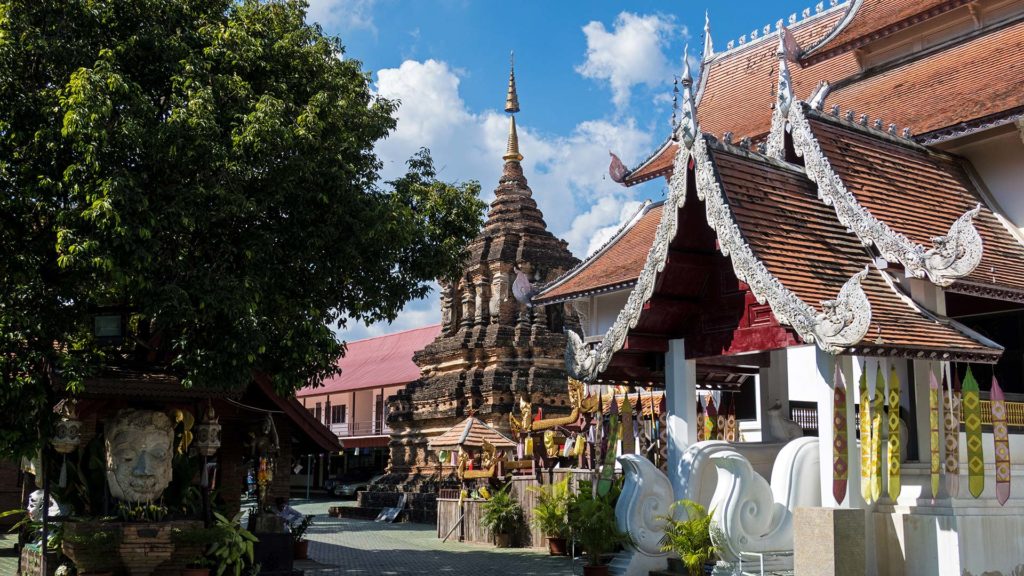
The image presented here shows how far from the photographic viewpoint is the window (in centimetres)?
5371

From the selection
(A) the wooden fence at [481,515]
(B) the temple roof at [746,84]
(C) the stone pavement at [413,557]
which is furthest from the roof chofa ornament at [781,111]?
(A) the wooden fence at [481,515]

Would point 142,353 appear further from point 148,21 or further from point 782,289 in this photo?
point 782,289

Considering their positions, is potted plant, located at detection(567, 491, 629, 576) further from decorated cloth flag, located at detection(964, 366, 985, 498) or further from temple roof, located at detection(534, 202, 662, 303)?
temple roof, located at detection(534, 202, 662, 303)

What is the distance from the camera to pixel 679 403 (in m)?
11.3

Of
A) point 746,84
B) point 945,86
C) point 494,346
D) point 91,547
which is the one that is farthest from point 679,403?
point 494,346

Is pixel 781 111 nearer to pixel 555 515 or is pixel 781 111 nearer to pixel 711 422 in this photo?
pixel 711 422

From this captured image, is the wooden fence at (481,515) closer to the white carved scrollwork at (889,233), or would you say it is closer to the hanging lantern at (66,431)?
the white carved scrollwork at (889,233)

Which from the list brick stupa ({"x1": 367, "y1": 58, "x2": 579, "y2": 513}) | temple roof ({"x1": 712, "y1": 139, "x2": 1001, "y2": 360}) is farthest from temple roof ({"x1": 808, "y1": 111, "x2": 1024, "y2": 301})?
brick stupa ({"x1": 367, "y1": 58, "x2": 579, "y2": 513})

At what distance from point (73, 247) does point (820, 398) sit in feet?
25.2

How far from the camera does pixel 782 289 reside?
9.35 metres

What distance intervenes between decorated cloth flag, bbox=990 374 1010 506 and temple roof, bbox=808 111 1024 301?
1.17 metres

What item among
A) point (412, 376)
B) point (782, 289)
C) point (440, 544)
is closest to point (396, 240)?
point (782, 289)

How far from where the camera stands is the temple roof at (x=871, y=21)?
623 inches

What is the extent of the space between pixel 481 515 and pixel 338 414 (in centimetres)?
3548
